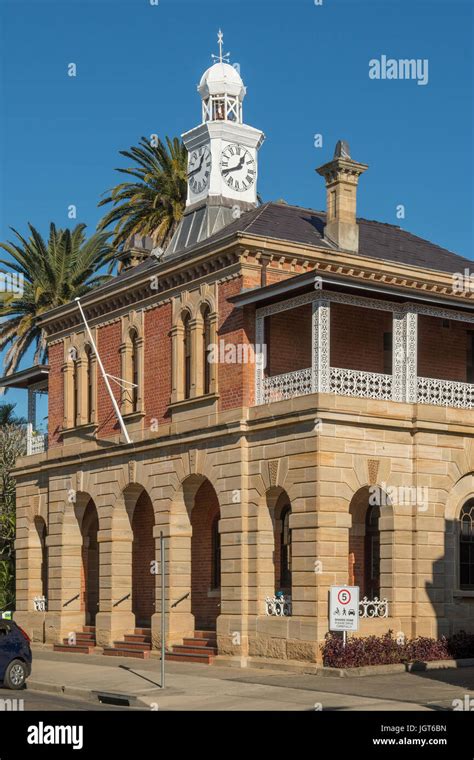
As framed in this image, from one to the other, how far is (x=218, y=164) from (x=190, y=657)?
13.9 m

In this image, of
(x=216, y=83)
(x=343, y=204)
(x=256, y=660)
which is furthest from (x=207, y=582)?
(x=216, y=83)

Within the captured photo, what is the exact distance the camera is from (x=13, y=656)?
2534 centimetres

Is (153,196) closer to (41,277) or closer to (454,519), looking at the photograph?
(41,277)

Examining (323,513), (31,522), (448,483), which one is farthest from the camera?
(31,522)

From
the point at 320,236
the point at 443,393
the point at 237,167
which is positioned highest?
the point at 237,167

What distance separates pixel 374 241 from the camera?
112ft

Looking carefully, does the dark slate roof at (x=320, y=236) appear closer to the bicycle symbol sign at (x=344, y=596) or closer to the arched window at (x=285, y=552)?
the arched window at (x=285, y=552)

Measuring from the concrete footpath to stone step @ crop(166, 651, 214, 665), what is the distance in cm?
40

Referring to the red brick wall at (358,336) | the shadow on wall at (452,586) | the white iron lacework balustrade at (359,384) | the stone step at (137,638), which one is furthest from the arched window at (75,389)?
the shadow on wall at (452,586)

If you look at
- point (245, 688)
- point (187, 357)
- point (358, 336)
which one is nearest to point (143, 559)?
point (187, 357)

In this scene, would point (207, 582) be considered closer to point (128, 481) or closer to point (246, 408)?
point (128, 481)

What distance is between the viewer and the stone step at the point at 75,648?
35.6m

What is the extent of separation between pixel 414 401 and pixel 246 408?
3727 mm

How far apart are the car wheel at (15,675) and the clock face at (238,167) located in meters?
16.1
